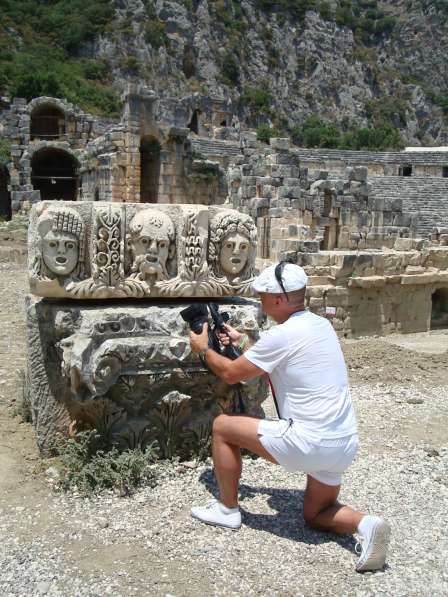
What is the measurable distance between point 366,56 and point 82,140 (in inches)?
1652

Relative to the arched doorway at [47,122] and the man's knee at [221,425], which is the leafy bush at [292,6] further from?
the man's knee at [221,425]

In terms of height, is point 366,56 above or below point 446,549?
above

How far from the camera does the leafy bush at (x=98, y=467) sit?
3.39m

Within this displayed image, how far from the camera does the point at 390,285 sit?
967 cm

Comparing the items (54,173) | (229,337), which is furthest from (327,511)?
(54,173)

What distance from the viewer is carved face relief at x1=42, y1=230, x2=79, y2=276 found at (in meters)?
3.61

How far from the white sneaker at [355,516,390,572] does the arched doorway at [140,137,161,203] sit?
17.3 metres

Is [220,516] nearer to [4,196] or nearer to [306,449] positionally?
[306,449]

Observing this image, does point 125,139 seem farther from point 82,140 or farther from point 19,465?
point 19,465

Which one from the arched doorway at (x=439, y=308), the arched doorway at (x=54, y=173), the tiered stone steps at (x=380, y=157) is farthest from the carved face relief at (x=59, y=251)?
the tiered stone steps at (x=380, y=157)

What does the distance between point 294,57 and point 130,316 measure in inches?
2108

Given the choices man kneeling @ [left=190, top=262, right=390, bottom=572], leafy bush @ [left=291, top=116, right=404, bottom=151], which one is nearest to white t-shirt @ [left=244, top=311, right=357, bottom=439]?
man kneeling @ [left=190, top=262, right=390, bottom=572]

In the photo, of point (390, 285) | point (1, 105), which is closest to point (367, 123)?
point (1, 105)

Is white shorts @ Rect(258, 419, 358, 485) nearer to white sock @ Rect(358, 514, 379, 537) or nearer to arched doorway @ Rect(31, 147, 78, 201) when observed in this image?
white sock @ Rect(358, 514, 379, 537)
